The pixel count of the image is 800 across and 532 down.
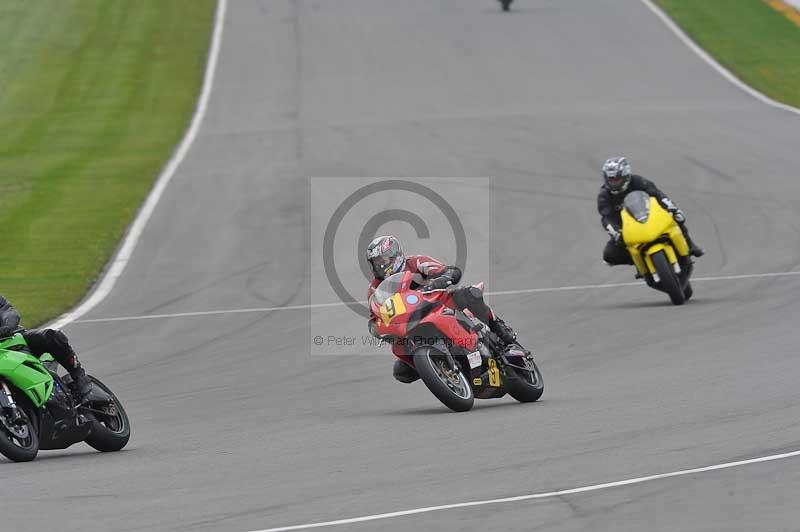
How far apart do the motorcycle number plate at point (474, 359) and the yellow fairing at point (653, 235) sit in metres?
6.34

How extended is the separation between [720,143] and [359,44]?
15693mm

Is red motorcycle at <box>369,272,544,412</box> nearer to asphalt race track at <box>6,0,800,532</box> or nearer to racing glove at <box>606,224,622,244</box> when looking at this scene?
asphalt race track at <box>6,0,800,532</box>

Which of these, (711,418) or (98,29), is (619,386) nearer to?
(711,418)

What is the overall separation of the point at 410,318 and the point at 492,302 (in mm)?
6516

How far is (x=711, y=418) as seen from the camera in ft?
32.4

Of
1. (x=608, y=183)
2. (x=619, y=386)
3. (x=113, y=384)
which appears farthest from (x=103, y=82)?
(x=619, y=386)

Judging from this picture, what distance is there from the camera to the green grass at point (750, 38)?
3569 centimetres

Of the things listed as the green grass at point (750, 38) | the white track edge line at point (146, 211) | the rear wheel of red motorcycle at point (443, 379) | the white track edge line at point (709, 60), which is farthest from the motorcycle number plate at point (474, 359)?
the green grass at point (750, 38)

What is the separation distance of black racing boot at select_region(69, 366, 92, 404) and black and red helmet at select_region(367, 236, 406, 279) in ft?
8.22

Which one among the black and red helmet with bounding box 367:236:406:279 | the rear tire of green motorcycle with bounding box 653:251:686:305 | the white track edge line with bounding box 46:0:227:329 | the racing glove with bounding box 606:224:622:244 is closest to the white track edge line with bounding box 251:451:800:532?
the black and red helmet with bounding box 367:236:406:279

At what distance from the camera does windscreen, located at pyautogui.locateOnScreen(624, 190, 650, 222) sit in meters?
17.7

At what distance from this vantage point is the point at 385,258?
11.5 m

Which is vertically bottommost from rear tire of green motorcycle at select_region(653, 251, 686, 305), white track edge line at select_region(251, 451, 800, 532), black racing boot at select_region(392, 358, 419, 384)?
rear tire of green motorcycle at select_region(653, 251, 686, 305)

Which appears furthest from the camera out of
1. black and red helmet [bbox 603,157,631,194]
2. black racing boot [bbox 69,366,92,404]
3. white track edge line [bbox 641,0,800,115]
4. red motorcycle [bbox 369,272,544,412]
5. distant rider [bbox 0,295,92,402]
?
white track edge line [bbox 641,0,800,115]
